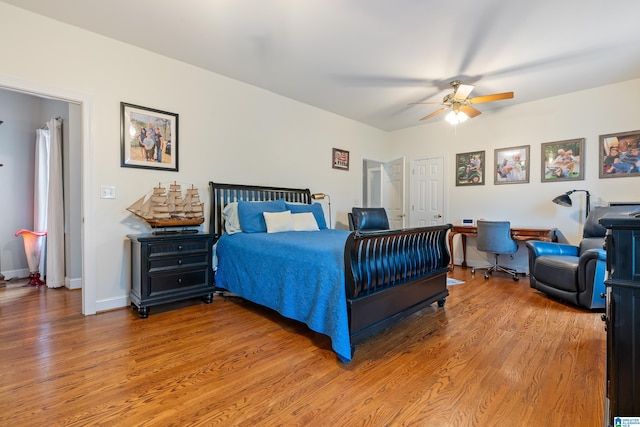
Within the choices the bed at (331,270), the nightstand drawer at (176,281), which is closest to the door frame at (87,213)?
the nightstand drawer at (176,281)

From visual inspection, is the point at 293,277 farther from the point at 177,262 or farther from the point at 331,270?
the point at 177,262

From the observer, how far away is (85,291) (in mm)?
2850

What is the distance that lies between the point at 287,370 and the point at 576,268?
3.17 m

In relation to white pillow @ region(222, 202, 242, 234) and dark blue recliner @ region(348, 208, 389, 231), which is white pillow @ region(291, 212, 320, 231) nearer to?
white pillow @ region(222, 202, 242, 234)

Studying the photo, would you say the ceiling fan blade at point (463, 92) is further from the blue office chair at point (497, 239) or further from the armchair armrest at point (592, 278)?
the armchair armrest at point (592, 278)

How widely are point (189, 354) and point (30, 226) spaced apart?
159 inches

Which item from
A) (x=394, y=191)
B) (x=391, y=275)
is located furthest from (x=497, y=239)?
(x=391, y=275)

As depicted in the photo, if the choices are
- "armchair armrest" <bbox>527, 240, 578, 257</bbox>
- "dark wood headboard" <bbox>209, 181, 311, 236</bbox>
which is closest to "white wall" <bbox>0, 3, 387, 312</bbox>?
"dark wood headboard" <bbox>209, 181, 311, 236</bbox>

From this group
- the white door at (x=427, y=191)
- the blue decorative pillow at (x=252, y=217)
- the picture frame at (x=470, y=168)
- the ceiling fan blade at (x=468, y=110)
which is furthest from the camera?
the white door at (x=427, y=191)

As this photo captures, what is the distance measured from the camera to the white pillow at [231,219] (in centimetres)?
346

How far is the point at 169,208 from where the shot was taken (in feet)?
10.0

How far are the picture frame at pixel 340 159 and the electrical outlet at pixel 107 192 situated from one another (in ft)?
10.8

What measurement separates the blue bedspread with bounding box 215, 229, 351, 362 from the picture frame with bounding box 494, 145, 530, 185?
148 inches

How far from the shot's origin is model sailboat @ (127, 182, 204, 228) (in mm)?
2973
